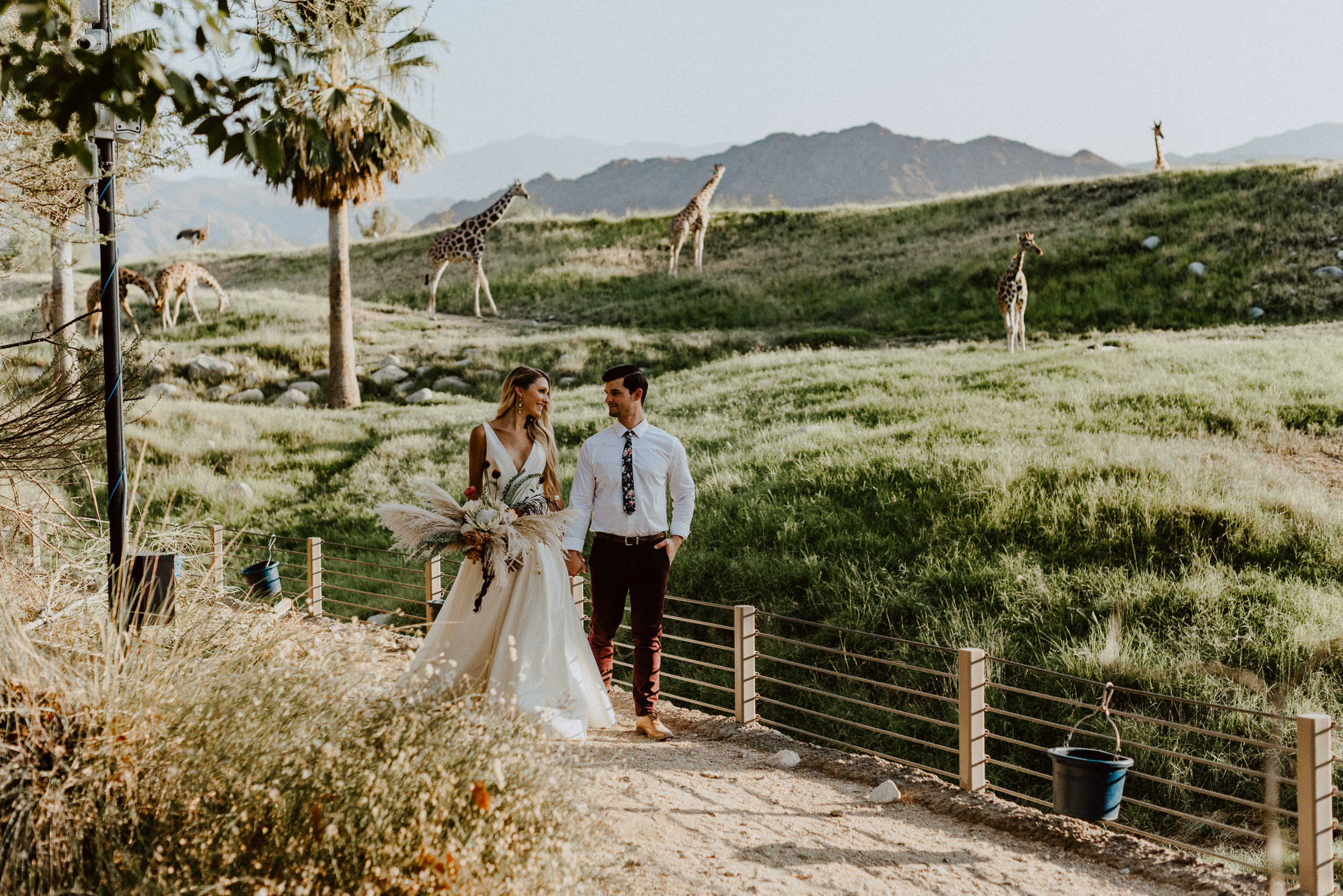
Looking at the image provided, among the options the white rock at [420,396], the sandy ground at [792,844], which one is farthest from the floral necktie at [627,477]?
the white rock at [420,396]

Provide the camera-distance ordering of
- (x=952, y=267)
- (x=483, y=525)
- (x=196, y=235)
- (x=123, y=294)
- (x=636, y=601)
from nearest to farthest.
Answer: (x=483, y=525), (x=636, y=601), (x=123, y=294), (x=952, y=267), (x=196, y=235)

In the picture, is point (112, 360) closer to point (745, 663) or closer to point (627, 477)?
point (627, 477)

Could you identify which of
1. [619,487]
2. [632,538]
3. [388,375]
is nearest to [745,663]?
[632,538]

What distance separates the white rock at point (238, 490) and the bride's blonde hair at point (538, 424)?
37.9ft

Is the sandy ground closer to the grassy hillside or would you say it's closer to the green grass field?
the green grass field

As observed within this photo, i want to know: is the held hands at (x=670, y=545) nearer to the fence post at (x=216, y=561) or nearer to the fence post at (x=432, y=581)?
the fence post at (x=216, y=561)

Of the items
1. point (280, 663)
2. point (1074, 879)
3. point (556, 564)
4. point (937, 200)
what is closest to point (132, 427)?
point (556, 564)

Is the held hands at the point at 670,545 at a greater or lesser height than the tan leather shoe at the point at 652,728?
greater

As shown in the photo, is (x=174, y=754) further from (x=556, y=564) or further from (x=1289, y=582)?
(x=1289, y=582)

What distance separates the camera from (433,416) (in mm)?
20516

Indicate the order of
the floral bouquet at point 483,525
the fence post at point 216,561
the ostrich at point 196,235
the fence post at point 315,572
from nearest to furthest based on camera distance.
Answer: the floral bouquet at point 483,525 < the fence post at point 216,561 < the fence post at point 315,572 < the ostrich at point 196,235

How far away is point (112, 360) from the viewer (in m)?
5.86

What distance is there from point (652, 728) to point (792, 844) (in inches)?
74.9

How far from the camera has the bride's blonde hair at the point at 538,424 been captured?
6.35m
